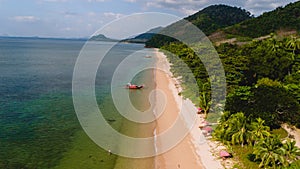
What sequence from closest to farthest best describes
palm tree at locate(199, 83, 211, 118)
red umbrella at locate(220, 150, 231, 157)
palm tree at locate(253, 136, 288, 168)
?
palm tree at locate(253, 136, 288, 168), red umbrella at locate(220, 150, 231, 157), palm tree at locate(199, 83, 211, 118)

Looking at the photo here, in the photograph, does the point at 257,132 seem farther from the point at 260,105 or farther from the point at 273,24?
the point at 273,24

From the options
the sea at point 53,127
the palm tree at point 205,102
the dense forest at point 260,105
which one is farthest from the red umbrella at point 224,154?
the palm tree at point 205,102

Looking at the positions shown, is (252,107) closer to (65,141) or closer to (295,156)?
(295,156)

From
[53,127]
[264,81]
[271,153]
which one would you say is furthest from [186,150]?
[264,81]

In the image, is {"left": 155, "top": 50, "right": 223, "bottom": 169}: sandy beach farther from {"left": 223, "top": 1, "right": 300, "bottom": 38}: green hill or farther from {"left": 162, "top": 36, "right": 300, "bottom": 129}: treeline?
{"left": 223, "top": 1, "right": 300, "bottom": 38}: green hill

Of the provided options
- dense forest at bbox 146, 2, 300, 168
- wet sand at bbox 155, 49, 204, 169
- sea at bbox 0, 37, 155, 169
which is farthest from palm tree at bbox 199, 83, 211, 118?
sea at bbox 0, 37, 155, 169

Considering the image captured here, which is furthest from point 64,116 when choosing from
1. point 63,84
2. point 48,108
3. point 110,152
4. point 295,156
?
point 295,156
